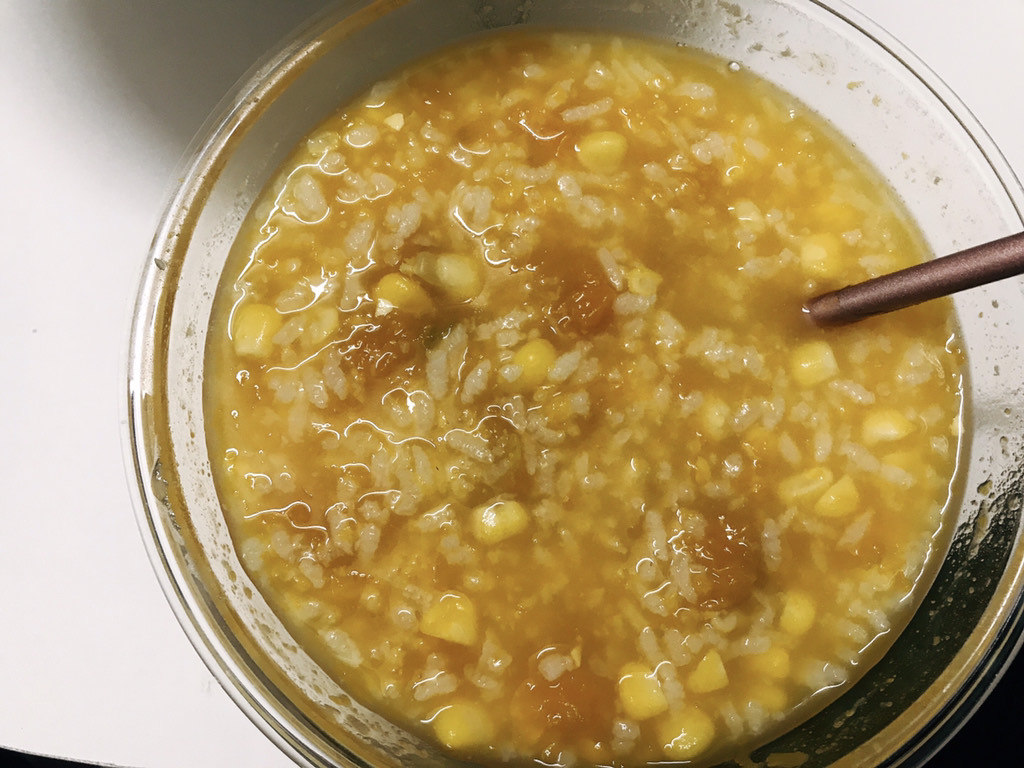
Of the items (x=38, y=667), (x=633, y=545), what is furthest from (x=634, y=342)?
(x=38, y=667)

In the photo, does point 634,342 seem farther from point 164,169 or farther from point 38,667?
point 38,667

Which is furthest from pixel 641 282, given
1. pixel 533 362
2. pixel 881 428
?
pixel 881 428

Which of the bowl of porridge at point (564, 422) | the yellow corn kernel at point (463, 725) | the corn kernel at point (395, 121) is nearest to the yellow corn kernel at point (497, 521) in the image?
the bowl of porridge at point (564, 422)

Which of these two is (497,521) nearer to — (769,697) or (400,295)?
(400,295)

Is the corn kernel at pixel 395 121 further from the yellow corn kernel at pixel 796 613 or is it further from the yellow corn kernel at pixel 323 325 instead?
the yellow corn kernel at pixel 796 613

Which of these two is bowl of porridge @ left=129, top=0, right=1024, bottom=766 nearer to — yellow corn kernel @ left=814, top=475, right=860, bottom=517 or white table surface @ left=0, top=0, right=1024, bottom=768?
yellow corn kernel @ left=814, top=475, right=860, bottom=517
